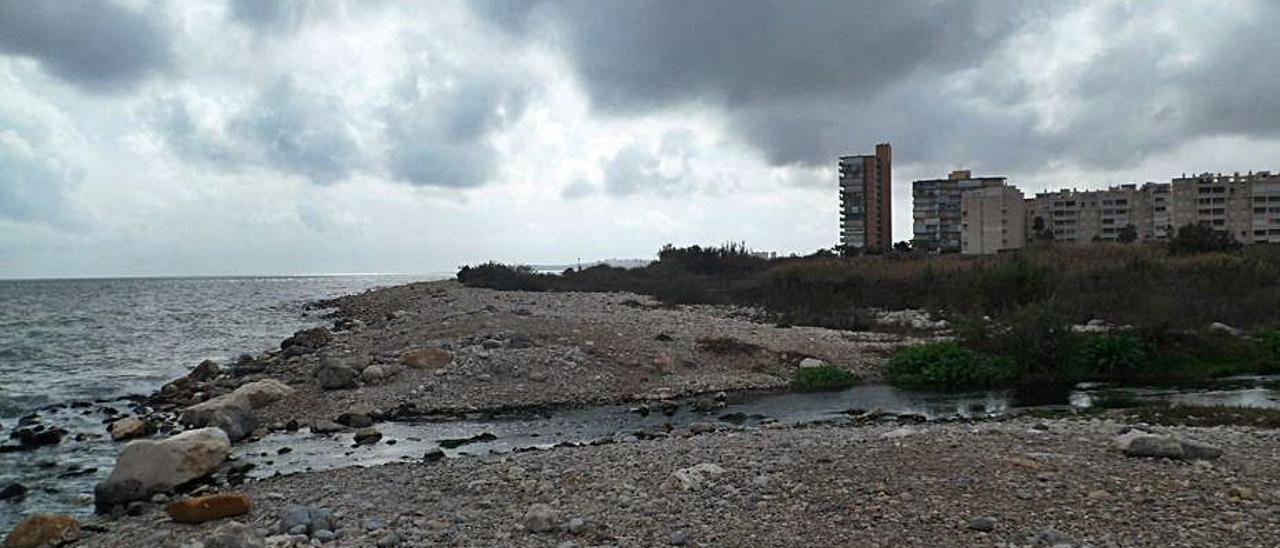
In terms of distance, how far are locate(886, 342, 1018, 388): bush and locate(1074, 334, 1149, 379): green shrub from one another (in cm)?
165

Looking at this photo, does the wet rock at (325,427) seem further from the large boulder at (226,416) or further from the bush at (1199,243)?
the bush at (1199,243)

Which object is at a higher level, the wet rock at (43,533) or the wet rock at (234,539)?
the wet rock at (234,539)

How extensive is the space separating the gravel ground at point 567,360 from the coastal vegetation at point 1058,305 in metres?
2.69

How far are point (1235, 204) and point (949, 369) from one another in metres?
75.1

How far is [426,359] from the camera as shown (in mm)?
21297

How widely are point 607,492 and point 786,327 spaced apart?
20.9m

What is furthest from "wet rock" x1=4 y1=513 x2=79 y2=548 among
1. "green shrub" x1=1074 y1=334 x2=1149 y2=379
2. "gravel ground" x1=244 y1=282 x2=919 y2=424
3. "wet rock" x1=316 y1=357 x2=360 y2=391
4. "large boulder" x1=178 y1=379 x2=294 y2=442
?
"green shrub" x1=1074 y1=334 x2=1149 y2=379

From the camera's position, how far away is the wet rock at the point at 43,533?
9.19 m

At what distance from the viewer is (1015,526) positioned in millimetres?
7680

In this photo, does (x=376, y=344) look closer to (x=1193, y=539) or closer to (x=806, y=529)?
(x=806, y=529)

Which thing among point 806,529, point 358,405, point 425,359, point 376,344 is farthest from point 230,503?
point 376,344

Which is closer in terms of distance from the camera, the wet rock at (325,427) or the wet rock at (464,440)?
the wet rock at (464,440)

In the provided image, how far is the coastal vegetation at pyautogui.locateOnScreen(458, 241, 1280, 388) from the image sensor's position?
69.0ft

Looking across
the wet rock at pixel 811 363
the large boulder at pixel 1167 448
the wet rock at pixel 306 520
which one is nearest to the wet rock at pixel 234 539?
the wet rock at pixel 306 520
